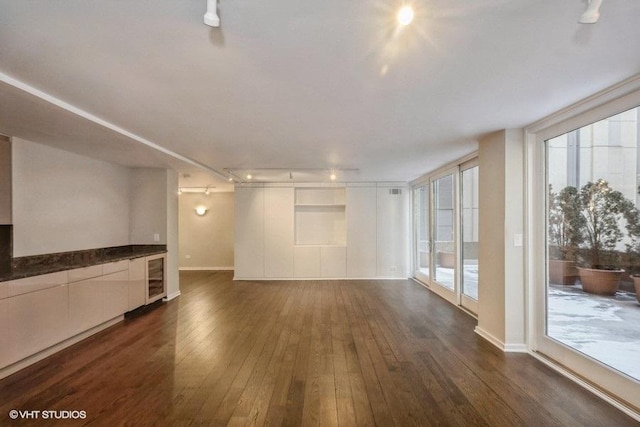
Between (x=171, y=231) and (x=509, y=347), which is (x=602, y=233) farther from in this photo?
(x=171, y=231)

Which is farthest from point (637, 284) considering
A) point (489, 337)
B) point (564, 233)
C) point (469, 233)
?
point (469, 233)

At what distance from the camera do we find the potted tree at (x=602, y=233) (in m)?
2.29

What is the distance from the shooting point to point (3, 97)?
7.36 feet

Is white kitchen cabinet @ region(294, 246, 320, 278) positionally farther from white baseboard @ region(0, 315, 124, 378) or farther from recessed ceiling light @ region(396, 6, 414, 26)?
recessed ceiling light @ region(396, 6, 414, 26)

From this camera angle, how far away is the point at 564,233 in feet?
9.19

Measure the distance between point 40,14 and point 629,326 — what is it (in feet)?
14.0

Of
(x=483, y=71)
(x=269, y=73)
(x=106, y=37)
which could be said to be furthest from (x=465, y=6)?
(x=106, y=37)

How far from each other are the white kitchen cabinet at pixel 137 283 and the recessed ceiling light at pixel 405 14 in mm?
4629

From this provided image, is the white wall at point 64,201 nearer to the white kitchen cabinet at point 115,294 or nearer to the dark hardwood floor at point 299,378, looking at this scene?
the white kitchen cabinet at point 115,294

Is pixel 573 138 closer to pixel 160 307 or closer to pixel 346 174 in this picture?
pixel 346 174

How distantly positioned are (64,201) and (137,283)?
148 centimetres

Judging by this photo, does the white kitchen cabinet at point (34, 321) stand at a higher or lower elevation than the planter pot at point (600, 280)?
lower

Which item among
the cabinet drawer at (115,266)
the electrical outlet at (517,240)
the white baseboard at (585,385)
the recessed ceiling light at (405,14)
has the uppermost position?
the recessed ceiling light at (405,14)

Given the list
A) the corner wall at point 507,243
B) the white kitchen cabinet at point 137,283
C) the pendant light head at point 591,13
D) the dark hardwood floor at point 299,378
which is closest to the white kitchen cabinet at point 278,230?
the dark hardwood floor at point 299,378
